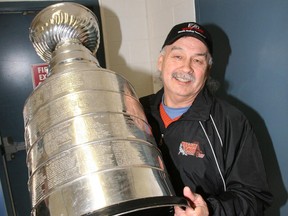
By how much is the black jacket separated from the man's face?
5 cm

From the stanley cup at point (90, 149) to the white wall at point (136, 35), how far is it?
1.23 meters

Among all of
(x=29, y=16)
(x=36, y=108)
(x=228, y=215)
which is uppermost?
(x=29, y=16)

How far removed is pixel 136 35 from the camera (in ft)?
6.47

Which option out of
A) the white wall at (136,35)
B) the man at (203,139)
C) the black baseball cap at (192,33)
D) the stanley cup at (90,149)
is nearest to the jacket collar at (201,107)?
the man at (203,139)

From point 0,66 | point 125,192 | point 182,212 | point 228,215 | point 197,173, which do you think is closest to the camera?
point 125,192

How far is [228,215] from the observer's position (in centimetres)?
74

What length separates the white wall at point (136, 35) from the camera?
1.84 metres

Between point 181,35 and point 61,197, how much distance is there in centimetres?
66

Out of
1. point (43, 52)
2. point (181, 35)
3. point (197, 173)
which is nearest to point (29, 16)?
point (43, 52)

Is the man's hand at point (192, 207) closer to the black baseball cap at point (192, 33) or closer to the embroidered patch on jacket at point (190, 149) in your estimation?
the embroidered patch on jacket at point (190, 149)

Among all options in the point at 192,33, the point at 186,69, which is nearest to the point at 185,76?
the point at 186,69

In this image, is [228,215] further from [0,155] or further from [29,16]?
[29,16]

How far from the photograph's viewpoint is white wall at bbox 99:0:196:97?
1.84m

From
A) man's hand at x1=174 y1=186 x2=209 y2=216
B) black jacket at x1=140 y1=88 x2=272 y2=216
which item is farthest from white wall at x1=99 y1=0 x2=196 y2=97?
man's hand at x1=174 y1=186 x2=209 y2=216
